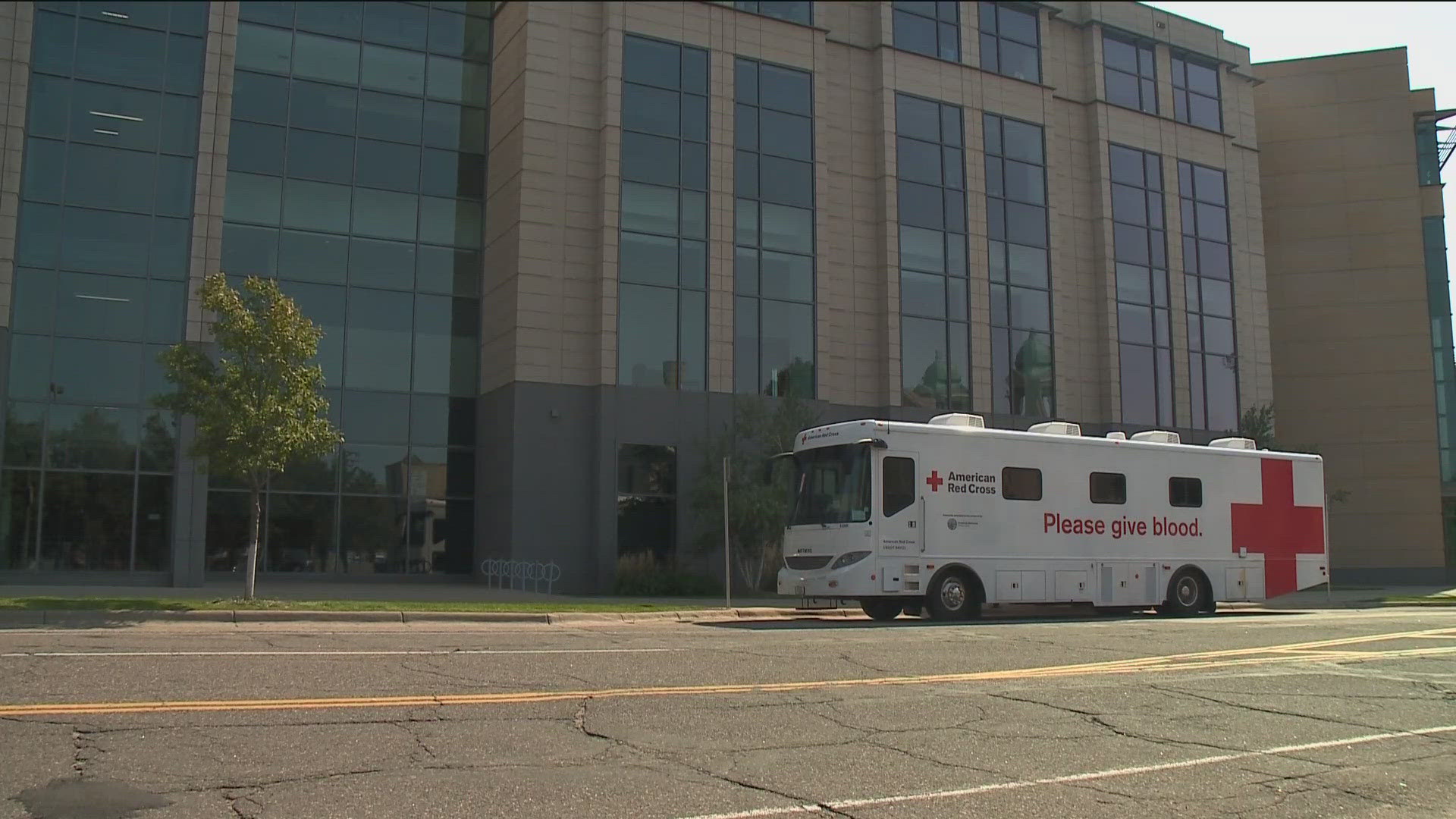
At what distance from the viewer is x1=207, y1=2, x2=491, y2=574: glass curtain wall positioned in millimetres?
29125

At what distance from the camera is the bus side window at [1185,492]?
22.3 metres

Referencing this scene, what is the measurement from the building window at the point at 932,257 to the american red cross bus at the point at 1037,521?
10161mm

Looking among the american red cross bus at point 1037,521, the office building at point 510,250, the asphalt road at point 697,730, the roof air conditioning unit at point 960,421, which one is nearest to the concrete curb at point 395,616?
the american red cross bus at point 1037,521

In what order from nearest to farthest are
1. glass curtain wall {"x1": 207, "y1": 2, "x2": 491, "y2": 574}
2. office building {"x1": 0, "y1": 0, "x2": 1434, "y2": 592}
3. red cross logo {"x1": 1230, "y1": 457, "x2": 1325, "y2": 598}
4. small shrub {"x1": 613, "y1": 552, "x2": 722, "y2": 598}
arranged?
red cross logo {"x1": 1230, "y1": 457, "x2": 1325, "y2": 598} < office building {"x1": 0, "y1": 0, "x2": 1434, "y2": 592} < small shrub {"x1": 613, "y1": 552, "x2": 722, "y2": 598} < glass curtain wall {"x1": 207, "y1": 2, "x2": 491, "y2": 574}

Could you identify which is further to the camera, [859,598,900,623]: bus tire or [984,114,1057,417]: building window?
[984,114,1057,417]: building window

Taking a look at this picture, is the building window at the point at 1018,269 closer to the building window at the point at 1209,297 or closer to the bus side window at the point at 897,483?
the building window at the point at 1209,297

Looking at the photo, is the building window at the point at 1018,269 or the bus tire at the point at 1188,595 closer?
the bus tire at the point at 1188,595

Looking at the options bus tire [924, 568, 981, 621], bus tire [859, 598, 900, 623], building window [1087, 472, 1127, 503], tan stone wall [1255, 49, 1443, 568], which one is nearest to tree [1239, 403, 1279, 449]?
tan stone wall [1255, 49, 1443, 568]

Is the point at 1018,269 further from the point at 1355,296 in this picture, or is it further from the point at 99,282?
the point at 99,282

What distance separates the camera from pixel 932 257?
112 ft

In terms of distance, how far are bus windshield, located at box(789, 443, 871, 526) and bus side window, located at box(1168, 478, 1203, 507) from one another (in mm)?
7058

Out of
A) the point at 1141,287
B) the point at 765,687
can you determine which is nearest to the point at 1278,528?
the point at 1141,287

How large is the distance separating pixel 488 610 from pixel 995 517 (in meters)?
8.70

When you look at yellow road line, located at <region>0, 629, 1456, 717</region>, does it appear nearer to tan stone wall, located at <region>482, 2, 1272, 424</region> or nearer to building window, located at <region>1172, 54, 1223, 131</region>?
tan stone wall, located at <region>482, 2, 1272, 424</region>
